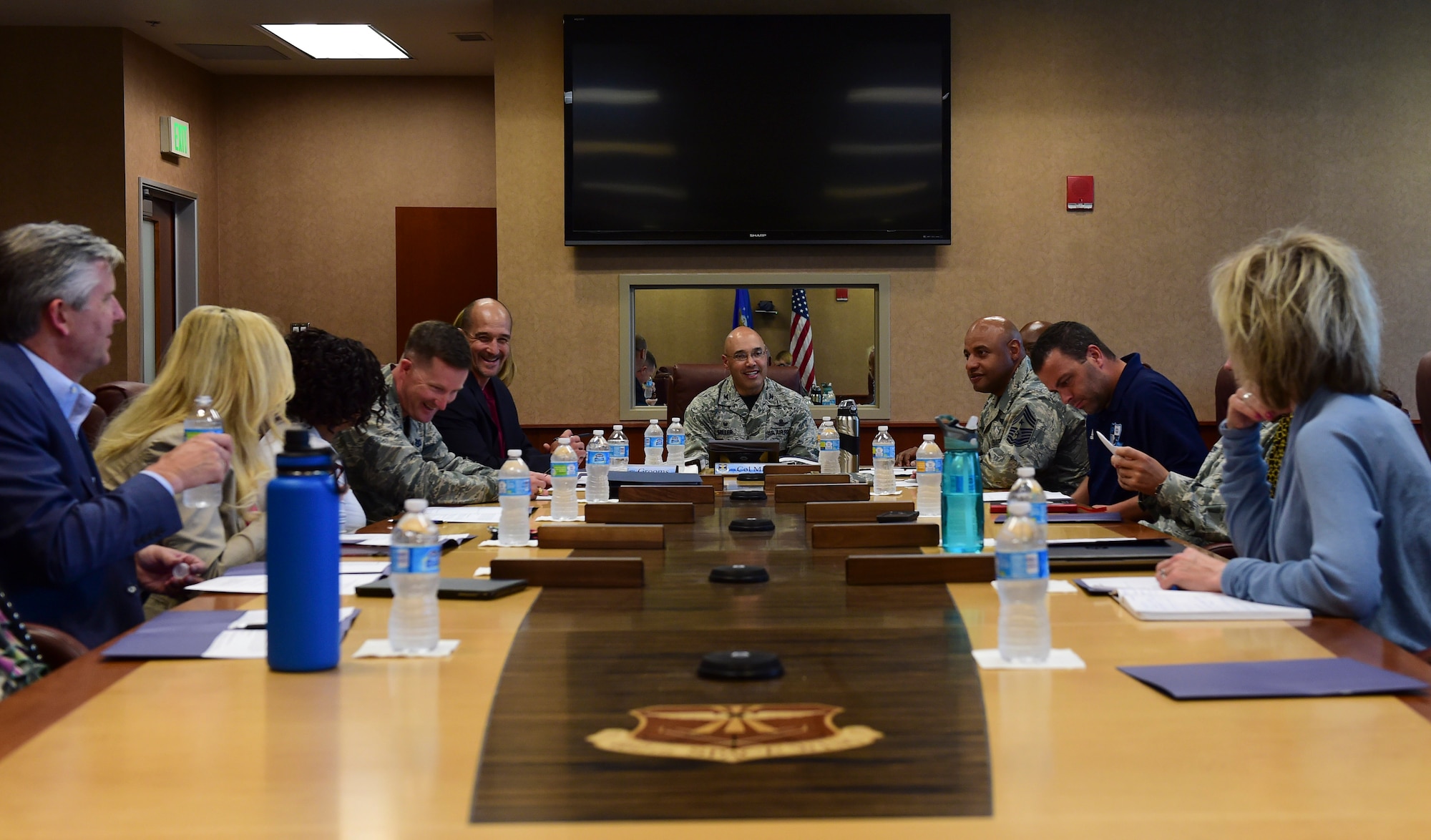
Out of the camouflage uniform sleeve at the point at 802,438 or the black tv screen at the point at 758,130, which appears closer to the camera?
the camouflage uniform sleeve at the point at 802,438

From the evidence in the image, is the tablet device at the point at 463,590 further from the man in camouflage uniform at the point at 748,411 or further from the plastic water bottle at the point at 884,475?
the man in camouflage uniform at the point at 748,411

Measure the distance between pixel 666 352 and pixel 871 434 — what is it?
1263 millimetres

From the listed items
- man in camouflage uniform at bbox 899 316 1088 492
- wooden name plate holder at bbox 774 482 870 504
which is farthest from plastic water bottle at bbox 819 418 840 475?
wooden name plate holder at bbox 774 482 870 504

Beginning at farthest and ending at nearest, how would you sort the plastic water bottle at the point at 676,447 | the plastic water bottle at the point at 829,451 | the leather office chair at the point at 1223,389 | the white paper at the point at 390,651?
the leather office chair at the point at 1223,389, the plastic water bottle at the point at 676,447, the plastic water bottle at the point at 829,451, the white paper at the point at 390,651

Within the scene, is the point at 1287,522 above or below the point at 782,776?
above

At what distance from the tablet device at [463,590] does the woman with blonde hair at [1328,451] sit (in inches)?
41.9

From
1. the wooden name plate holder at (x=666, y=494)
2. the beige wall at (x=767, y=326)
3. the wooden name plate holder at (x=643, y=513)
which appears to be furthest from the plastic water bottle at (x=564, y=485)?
the beige wall at (x=767, y=326)

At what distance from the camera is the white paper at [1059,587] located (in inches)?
80.6

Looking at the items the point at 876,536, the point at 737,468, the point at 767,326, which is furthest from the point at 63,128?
the point at 876,536

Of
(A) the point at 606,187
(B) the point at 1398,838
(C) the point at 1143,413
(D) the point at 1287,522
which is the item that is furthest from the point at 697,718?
(A) the point at 606,187

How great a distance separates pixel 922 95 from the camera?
6.62 meters

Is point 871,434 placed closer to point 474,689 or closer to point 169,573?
point 169,573

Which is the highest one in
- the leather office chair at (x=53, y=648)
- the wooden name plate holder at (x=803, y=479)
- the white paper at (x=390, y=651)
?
the wooden name plate holder at (x=803, y=479)

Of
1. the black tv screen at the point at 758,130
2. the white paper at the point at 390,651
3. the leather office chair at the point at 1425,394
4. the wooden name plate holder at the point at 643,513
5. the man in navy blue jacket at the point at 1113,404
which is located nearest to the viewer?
the white paper at the point at 390,651
